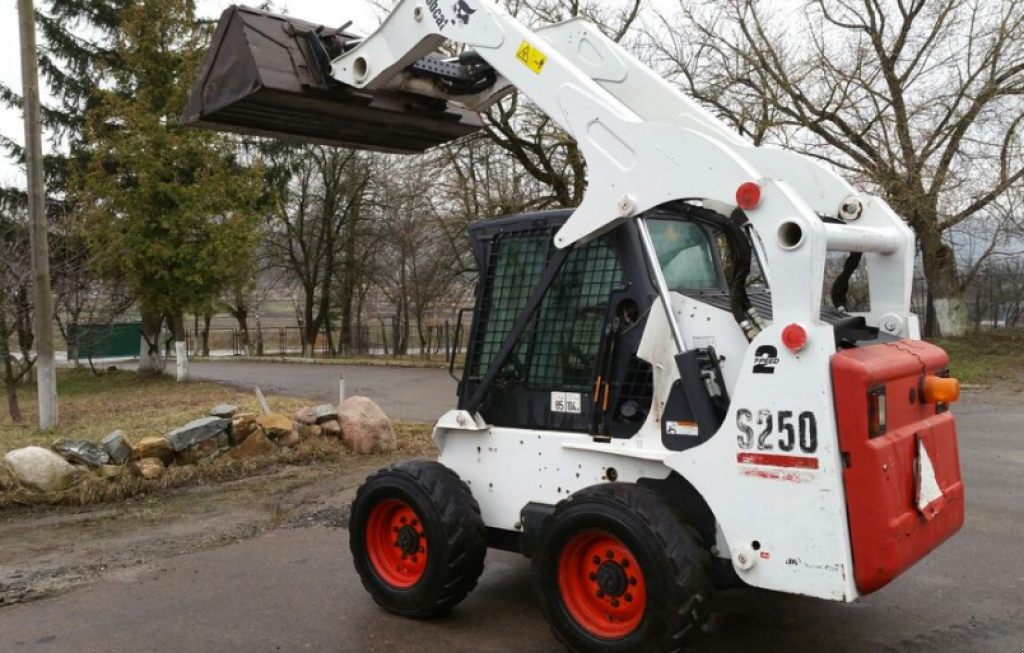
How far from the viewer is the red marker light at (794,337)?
3471mm

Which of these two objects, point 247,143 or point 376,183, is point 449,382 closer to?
point 247,143

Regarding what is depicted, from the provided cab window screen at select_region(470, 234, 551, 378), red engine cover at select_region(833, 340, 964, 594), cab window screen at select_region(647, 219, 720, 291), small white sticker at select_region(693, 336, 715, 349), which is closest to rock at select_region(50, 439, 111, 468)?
cab window screen at select_region(470, 234, 551, 378)

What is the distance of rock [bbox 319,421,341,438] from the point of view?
33.8 ft

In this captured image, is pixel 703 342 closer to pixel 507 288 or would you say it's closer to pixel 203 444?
pixel 507 288

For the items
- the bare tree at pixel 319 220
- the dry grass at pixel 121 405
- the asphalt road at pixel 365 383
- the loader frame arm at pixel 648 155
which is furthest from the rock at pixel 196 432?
the bare tree at pixel 319 220

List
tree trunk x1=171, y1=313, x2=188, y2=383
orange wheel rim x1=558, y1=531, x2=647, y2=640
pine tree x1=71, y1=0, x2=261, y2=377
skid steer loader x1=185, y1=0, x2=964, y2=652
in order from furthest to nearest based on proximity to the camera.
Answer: tree trunk x1=171, y1=313, x2=188, y2=383 < pine tree x1=71, y1=0, x2=261, y2=377 < orange wheel rim x1=558, y1=531, x2=647, y2=640 < skid steer loader x1=185, y1=0, x2=964, y2=652

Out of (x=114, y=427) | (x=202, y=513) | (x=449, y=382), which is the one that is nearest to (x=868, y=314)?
(x=202, y=513)

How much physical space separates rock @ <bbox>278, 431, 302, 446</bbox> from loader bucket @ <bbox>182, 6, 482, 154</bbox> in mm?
4778

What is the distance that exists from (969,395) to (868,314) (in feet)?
39.0

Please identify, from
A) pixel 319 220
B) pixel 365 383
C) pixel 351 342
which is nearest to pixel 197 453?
pixel 365 383

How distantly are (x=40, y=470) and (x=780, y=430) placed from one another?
6.98 m

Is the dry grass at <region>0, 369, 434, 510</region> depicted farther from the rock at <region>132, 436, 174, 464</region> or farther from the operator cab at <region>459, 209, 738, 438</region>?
the operator cab at <region>459, 209, 738, 438</region>

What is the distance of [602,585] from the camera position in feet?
13.0

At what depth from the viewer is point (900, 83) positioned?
21.4m
